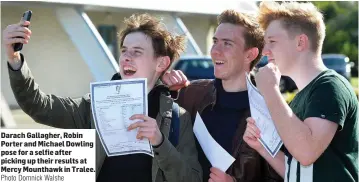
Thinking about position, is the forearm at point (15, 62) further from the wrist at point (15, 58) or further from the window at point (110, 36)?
the window at point (110, 36)

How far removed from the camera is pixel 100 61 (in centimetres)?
1656

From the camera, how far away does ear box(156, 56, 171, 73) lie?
9.91 ft

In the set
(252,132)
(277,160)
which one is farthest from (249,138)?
(277,160)

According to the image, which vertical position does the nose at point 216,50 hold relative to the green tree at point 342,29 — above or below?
below

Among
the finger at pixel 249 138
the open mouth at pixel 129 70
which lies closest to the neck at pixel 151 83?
the open mouth at pixel 129 70

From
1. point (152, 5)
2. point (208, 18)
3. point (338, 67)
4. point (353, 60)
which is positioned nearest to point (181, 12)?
point (152, 5)

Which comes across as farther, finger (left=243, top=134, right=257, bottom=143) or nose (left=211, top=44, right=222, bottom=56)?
nose (left=211, top=44, right=222, bottom=56)

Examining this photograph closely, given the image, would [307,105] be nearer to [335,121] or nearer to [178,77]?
[335,121]

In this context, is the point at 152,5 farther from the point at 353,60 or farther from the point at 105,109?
the point at 353,60

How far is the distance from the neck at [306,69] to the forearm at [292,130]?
0.22 m

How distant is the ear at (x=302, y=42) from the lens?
256 centimetres

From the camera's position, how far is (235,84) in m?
3.11

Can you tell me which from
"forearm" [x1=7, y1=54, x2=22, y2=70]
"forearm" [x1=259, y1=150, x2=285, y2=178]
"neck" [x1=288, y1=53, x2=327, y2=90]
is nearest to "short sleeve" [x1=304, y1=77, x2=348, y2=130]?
"neck" [x1=288, y1=53, x2=327, y2=90]

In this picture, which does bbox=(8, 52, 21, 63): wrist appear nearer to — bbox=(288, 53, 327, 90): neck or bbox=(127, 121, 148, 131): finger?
bbox=(127, 121, 148, 131): finger
